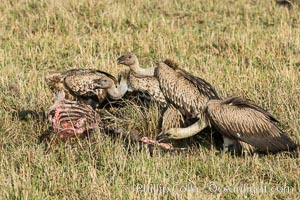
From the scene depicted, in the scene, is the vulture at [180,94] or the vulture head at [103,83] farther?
the vulture head at [103,83]

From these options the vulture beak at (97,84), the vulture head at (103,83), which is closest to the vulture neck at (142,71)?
the vulture head at (103,83)

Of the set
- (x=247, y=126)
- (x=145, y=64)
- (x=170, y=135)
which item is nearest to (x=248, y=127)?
(x=247, y=126)

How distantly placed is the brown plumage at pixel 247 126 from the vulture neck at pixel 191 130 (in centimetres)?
12

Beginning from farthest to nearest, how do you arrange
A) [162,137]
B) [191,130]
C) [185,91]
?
[185,91]
[162,137]
[191,130]

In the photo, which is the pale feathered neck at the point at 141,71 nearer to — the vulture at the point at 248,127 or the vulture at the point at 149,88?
the vulture at the point at 149,88

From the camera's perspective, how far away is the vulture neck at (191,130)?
7.57 meters

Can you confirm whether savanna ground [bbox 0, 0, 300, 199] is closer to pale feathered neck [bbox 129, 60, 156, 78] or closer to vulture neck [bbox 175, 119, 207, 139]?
vulture neck [bbox 175, 119, 207, 139]

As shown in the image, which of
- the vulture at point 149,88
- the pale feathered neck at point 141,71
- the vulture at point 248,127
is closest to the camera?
the vulture at point 248,127

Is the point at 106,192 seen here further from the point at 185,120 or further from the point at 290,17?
the point at 290,17

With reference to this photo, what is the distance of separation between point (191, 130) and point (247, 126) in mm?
588

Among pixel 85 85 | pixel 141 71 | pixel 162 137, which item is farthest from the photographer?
pixel 141 71

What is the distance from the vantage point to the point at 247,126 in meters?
7.42

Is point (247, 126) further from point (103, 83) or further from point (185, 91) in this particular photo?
point (103, 83)

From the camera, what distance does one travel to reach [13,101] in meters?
8.94
